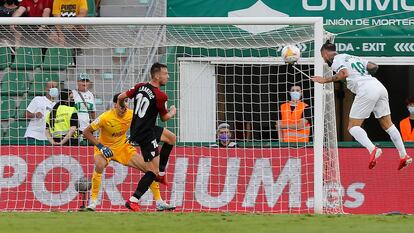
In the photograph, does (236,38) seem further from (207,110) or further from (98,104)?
(98,104)

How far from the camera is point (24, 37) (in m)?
19.0

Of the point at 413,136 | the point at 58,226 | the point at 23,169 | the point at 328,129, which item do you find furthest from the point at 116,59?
the point at 58,226

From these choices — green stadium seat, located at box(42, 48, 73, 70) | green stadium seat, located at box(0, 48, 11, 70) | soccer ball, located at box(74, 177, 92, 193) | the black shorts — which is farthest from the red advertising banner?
the black shorts

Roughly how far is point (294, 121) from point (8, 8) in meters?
6.19

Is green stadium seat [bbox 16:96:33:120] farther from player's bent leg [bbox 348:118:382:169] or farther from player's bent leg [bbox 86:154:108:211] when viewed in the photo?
player's bent leg [bbox 348:118:382:169]

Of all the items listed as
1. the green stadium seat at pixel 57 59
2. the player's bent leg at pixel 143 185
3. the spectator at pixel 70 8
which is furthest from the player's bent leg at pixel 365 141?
the spectator at pixel 70 8

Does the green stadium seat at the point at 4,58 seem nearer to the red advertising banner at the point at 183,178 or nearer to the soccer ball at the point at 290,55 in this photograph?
the red advertising banner at the point at 183,178

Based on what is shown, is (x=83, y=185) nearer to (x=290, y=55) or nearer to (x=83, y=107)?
(x=83, y=107)

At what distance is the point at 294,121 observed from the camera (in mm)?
19328

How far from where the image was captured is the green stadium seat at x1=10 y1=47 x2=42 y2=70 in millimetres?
19812

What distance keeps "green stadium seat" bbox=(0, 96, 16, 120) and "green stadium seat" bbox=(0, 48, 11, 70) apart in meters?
0.53

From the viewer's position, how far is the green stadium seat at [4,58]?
785 inches

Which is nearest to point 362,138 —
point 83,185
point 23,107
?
point 83,185

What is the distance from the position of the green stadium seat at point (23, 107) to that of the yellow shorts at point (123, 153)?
1.69 metres
